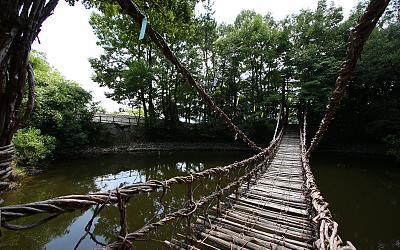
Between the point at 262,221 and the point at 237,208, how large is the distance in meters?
0.33

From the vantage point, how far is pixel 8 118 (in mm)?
578

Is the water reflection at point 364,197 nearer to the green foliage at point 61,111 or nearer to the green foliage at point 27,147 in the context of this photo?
the green foliage at point 27,147

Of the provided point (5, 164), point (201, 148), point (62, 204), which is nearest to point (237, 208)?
point (62, 204)

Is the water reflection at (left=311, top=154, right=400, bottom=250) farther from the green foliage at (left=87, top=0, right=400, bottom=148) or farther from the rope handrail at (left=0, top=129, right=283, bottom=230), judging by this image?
the rope handrail at (left=0, top=129, right=283, bottom=230)

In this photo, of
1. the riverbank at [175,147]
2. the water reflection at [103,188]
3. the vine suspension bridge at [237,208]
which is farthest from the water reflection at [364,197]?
the riverbank at [175,147]

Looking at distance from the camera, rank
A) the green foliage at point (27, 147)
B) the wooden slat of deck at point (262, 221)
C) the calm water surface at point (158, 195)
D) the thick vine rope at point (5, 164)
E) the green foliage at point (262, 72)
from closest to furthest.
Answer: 1. the thick vine rope at point (5, 164)
2. the wooden slat of deck at point (262, 221)
3. the calm water surface at point (158, 195)
4. the green foliage at point (27, 147)
5. the green foliage at point (262, 72)

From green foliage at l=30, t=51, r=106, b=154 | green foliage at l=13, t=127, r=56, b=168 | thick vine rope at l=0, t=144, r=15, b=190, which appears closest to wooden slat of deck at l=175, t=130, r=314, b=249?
thick vine rope at l=0, t=144, r=15, b=190

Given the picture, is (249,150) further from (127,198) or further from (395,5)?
(127,198)

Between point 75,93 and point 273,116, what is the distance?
11073 mm

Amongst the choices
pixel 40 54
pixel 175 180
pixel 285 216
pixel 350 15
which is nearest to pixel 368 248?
pixel 285 216

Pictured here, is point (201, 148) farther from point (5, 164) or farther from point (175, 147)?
point (5, 164)

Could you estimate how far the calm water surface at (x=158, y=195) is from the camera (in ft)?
13.2

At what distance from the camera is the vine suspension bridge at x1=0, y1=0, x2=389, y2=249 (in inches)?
25.5

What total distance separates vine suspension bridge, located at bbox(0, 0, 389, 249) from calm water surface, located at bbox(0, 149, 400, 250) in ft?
0.51
